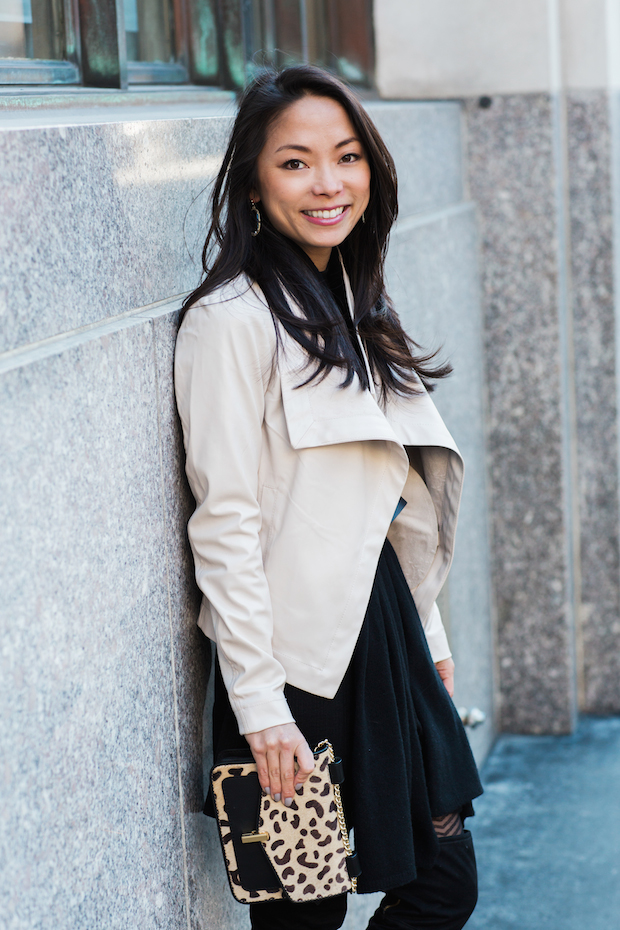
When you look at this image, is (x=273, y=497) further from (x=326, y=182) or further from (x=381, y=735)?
(x=326, y=182)

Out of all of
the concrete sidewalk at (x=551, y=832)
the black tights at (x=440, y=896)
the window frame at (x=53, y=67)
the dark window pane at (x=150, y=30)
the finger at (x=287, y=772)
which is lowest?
the concrete sidewalk at (x=551, y=832)

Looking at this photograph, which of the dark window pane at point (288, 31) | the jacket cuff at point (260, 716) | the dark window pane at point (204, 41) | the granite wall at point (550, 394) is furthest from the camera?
the granite wall at point (550, 394)

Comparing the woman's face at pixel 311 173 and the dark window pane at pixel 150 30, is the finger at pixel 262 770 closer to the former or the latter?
the woman's face at pixel 311 173

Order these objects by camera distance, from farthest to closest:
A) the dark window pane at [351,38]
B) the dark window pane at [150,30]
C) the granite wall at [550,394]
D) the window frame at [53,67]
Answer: the granite wall at [550,394], the dark window pane at [351,38], the dark window pane at [150,30], the window frame at [53,67]

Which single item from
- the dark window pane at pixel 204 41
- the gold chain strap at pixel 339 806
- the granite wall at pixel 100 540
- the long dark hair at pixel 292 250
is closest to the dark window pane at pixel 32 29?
the granite wall at pixel 100 540

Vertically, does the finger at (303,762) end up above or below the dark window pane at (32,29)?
below

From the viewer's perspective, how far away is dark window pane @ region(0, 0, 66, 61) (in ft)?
7.79

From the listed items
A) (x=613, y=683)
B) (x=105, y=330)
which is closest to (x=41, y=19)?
(x=105, y=330)

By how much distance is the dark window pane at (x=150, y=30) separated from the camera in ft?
A: 9.68

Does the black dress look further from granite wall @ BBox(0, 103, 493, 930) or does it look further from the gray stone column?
the gray stone column

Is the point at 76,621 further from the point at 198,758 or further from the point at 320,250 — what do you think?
the point at 320,250

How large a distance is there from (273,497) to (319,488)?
89 mm

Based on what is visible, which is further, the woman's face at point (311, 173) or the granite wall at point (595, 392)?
the granite wall at point (595, 392)

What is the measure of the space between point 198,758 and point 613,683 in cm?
332
